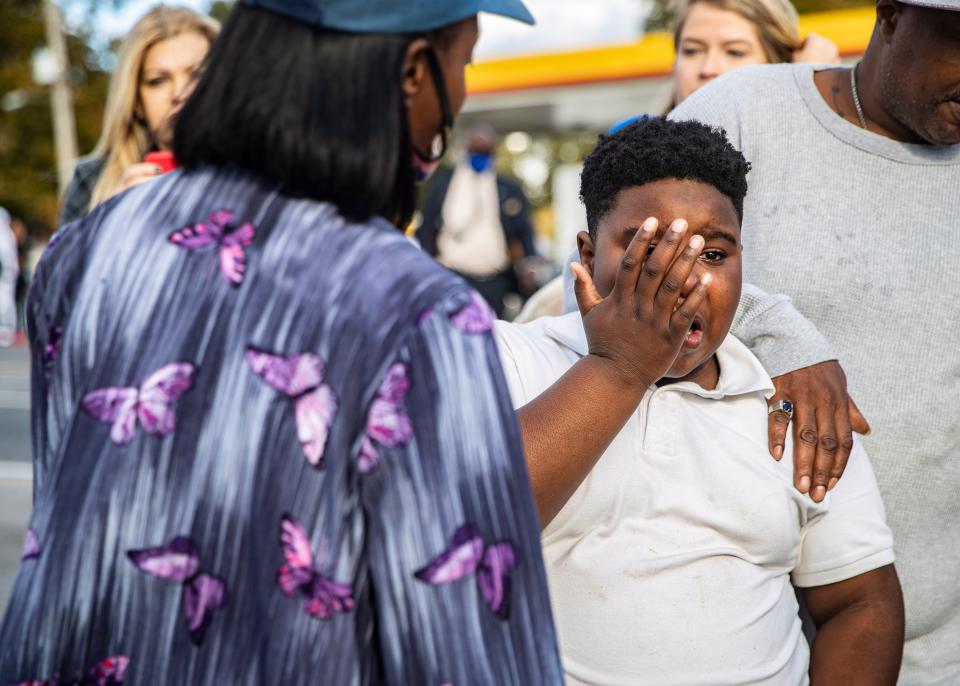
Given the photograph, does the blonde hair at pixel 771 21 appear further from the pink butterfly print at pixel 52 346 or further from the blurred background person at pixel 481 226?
the blurred background person at pixel 481 226

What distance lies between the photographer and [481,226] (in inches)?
333

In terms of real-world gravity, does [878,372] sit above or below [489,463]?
below

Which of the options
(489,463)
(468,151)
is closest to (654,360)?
(489,463)

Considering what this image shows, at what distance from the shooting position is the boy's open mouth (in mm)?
2021

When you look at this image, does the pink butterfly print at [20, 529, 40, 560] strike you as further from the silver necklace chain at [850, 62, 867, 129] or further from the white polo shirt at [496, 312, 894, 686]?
the silver necklace chain at [850, 62, 867, 129]

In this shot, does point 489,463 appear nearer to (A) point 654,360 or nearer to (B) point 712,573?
(A) point 654,360

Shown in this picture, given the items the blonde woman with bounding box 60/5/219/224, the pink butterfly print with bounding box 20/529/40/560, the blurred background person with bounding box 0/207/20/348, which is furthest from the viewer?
the blurred background person with bounding box 0/207/20/348

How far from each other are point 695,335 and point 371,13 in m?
0.99

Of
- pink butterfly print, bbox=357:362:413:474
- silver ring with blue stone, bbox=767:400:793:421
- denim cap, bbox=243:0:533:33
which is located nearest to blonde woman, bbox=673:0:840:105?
silver ring with blue stone, bbox=767:400:793:421

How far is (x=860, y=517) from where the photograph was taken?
6.82 feet

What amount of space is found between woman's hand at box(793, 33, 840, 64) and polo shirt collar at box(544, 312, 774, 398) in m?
2.15

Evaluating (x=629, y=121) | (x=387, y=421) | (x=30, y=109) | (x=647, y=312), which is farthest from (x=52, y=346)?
(x=30, y=109)

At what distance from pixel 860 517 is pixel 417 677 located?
117cm

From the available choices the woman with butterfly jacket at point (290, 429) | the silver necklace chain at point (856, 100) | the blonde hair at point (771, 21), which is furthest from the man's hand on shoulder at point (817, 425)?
the blonde hair at point (771, 21)
